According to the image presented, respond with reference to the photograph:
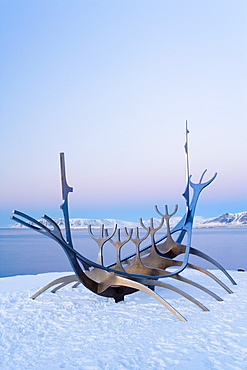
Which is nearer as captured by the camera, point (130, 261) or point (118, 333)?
point (118, 333)

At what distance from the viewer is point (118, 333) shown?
399 centimetres

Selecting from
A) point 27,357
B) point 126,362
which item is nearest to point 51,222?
point 27,357

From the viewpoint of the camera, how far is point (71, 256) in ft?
15.5

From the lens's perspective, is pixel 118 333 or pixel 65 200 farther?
pixel 65 200

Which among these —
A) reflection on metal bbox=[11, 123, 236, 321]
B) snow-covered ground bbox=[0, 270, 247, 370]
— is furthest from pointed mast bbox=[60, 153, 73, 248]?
snow-covered ground bbox=[0, 270, 247, 370]

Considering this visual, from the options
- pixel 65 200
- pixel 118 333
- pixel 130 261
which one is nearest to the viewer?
pixel 118 333

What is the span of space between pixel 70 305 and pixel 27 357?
→ 180 cm

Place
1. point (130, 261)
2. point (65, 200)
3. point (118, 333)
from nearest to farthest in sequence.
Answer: point (118, 333) < point (65, 200) < point (130, 261)

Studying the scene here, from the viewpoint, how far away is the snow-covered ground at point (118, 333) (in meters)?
3.31

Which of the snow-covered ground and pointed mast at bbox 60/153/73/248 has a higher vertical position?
pointed mast at bbox 60/153/73/248

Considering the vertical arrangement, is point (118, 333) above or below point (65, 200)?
below

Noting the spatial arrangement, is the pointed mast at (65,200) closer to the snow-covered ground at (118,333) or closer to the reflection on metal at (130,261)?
the reflection on metal at (130,261)

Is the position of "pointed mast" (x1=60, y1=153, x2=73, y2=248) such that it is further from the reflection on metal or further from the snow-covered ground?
the snow-covered ground

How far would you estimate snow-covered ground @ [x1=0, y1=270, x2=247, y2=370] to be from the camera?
130 inches
